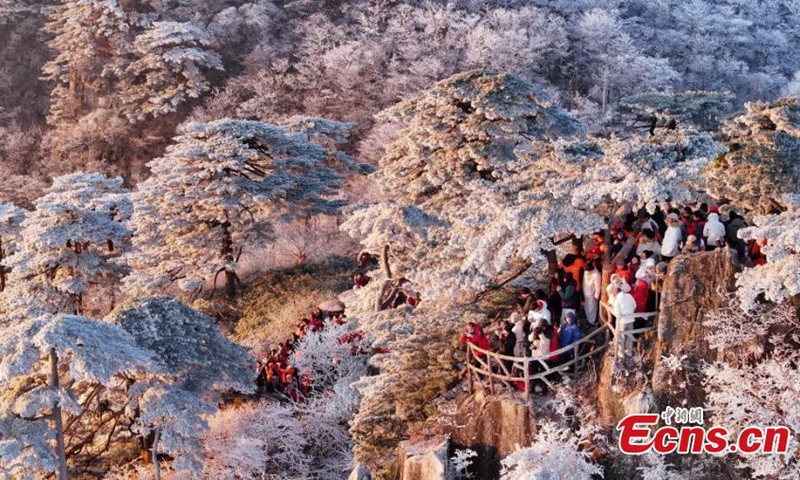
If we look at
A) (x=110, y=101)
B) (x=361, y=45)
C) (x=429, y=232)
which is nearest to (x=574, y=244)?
(x=429, y=232)

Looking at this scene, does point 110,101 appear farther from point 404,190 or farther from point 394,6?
point 404,190

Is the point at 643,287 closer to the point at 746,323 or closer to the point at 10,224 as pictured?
the point at 746,323

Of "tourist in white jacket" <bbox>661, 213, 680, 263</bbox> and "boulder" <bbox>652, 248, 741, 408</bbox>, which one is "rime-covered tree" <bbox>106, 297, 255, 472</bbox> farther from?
"tourist in white jacket" <bbox>661, 213, 680, 263</bbox>

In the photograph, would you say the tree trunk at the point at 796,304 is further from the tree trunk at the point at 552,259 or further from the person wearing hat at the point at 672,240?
the tree trunk at the point at 552,259

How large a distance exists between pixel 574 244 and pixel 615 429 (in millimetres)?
3658

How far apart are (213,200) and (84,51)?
23.0 m

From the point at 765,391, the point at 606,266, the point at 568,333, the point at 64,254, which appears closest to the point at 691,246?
the point at 606,266

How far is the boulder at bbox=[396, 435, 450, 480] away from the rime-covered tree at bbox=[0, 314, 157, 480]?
4379mm

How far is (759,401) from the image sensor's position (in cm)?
1037

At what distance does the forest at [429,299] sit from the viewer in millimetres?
10977

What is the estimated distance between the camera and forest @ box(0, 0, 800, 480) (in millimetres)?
10977

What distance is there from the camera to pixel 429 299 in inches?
547

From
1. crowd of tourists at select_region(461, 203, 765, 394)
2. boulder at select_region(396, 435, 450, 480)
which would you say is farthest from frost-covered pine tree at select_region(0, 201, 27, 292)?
A: crowd of tourists at select_region(461, 203, 765, 394)

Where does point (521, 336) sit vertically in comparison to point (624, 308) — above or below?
below
